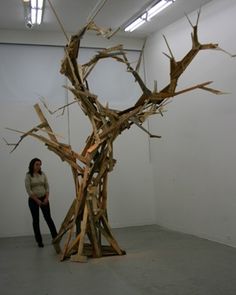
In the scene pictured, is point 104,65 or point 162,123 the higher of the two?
point 104,65

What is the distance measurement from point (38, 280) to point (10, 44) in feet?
15.1

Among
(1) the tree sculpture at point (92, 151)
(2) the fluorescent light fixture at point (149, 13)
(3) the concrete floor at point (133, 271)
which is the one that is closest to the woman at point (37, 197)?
(3) the concrete floor at point (133, 271)

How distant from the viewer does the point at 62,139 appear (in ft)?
24.5

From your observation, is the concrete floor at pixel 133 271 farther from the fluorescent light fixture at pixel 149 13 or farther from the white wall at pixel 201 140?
the fluorescent light fixture at pixel 149 13

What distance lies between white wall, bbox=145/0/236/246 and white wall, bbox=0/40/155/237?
0.45 metres

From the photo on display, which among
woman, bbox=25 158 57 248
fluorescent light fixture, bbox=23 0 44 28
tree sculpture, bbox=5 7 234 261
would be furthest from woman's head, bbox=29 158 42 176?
fluorescent light fixture, bbox=23 0 44 28

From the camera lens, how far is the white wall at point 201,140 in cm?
550

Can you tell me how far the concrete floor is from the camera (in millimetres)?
3740

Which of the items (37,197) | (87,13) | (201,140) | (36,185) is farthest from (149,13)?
(37,197)

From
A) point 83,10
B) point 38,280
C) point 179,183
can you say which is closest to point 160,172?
point 179,183

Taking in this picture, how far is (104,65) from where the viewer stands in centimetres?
781

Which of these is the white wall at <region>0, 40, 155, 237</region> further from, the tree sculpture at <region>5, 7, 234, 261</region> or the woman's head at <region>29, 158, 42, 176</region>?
the tree sculpture at <region>5, 7, 234, 261</region>

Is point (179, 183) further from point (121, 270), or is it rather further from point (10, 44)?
point (10, 44)

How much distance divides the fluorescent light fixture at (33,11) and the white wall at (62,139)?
1002 millimetres
